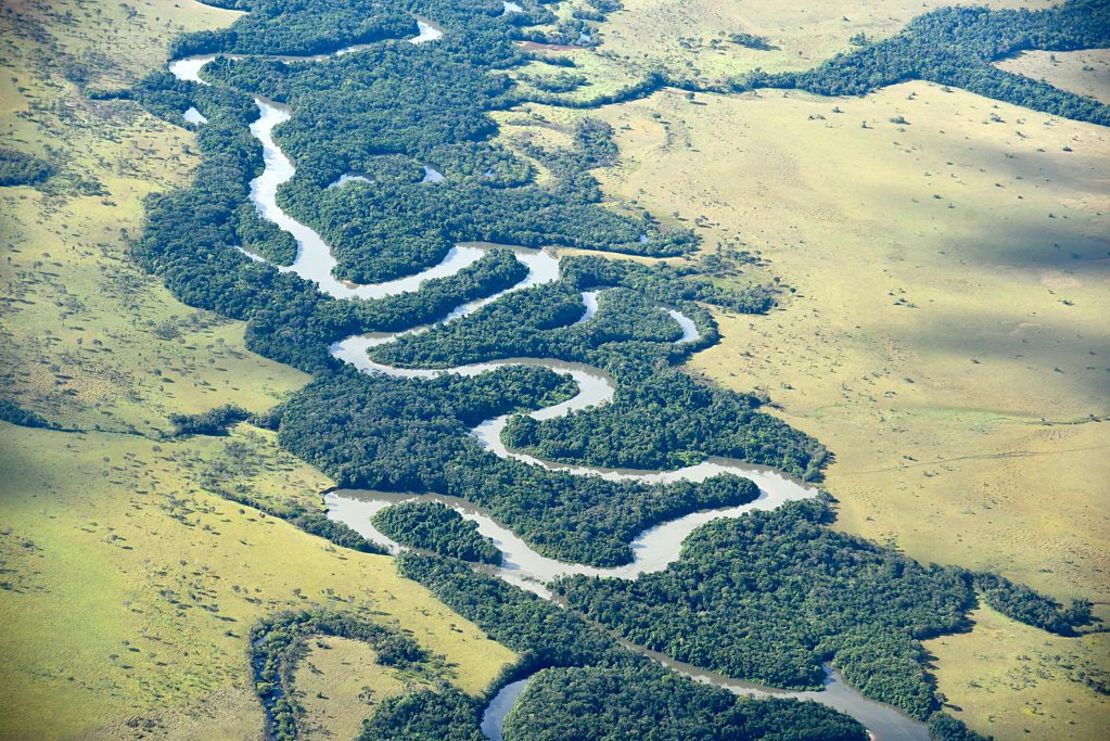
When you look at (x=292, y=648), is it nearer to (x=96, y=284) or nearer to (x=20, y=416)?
(x=20, y=416)

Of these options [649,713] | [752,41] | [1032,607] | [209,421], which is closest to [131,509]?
[209,421]

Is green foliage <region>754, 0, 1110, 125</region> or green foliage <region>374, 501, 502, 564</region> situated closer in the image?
green foliage <region>374, 501, 502, 564</region>

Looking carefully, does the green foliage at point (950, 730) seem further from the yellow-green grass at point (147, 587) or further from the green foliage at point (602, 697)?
the yellow-green grass at point (147, 587)

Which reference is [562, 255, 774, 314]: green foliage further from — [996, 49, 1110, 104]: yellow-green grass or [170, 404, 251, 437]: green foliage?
[996, 49, 1110, 104]: yellow-green grass

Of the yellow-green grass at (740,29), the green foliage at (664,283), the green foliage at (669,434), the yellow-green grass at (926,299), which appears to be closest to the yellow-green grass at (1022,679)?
the yellow-green grass at (926,299)

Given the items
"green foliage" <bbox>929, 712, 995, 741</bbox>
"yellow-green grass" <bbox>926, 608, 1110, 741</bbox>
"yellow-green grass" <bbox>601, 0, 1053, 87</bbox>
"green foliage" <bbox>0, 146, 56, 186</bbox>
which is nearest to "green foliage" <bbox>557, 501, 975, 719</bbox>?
"green foliage" <bbox>929, 712, 995, 741</bbox>

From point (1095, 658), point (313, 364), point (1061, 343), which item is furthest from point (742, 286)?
point (1095, 658)

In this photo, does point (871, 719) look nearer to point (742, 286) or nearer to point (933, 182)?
point (742, 286)
